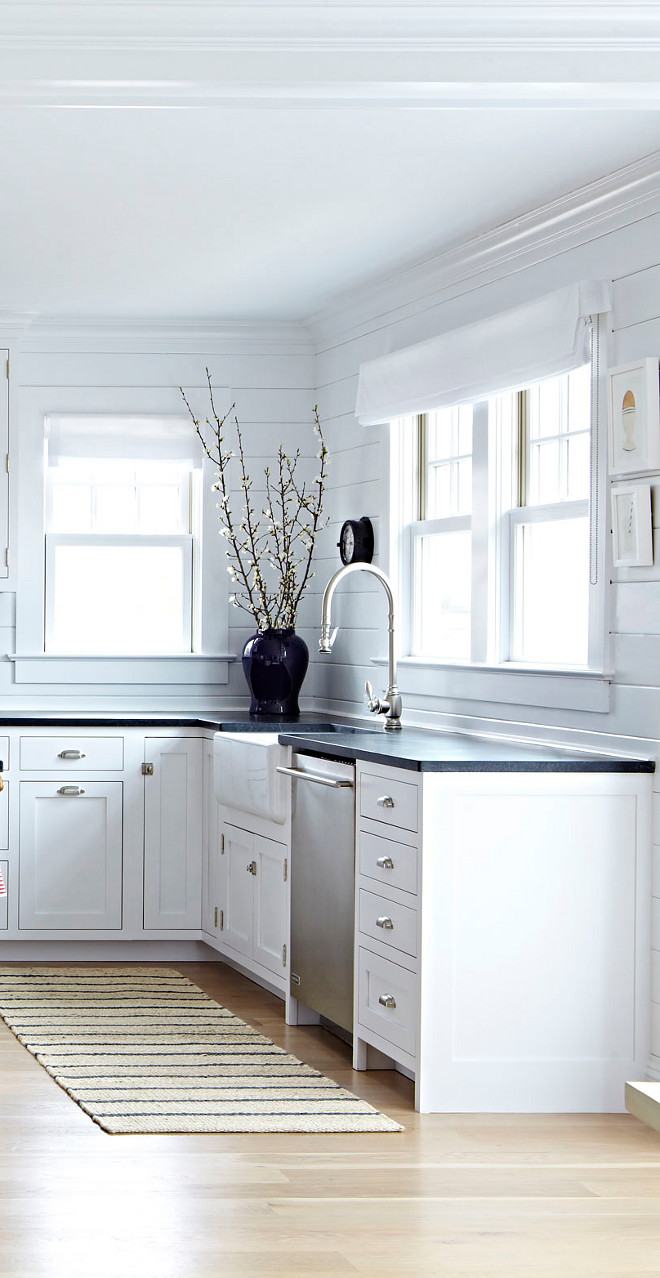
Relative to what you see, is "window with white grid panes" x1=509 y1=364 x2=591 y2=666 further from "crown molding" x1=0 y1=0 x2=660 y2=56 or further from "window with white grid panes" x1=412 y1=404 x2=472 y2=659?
"crown molding" x1=0 y1=0 x2=660 y2=56

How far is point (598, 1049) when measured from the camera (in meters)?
3.66

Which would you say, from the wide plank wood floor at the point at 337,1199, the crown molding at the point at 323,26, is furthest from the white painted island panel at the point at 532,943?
the crown molding at the point at 323,26

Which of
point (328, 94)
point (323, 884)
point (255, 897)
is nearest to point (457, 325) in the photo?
point (328, 94)

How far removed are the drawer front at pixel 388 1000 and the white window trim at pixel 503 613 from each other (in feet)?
2.92

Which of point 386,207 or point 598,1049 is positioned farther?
point 386,207

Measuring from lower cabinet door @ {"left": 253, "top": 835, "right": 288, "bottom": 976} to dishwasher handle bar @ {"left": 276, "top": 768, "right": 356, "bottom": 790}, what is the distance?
254 millimetres

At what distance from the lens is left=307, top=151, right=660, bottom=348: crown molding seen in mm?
3834

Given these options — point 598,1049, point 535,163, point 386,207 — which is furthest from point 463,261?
point 598,1049

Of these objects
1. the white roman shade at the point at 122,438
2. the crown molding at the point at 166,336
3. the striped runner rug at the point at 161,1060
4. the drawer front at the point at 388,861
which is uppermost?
the crown molding at the point at 166,336

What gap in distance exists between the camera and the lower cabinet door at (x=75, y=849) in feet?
17.7

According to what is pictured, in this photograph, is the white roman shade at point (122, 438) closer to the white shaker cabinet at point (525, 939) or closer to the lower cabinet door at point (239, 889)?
the lower cabinet door at point (239, 889)

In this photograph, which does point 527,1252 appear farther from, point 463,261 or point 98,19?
point 463,261

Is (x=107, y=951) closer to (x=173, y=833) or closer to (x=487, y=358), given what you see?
(x=173, y=833)

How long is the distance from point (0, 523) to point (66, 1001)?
206 cm
